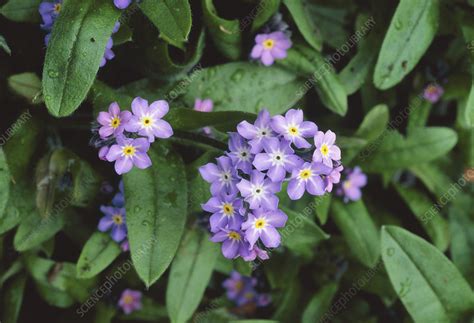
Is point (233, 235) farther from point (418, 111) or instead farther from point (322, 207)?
point (418, 111)

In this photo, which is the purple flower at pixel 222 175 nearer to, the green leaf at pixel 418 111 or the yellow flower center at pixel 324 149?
the yellow flower center at pixel 324 149

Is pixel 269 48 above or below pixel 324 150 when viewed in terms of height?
below

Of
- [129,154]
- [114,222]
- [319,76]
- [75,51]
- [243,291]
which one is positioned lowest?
[243,291]

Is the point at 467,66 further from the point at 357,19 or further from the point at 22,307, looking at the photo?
the point at 22,307

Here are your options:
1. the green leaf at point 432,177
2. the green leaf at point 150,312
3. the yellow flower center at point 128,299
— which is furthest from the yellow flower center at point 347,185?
the yellow flower center at point 128,299

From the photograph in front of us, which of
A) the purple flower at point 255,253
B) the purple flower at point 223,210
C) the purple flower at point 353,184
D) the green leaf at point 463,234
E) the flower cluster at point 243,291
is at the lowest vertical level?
the flower cluster at point 243,291

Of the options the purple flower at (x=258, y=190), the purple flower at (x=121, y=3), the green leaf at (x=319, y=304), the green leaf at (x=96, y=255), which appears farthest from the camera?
the green leaf at (x=319, y=304)

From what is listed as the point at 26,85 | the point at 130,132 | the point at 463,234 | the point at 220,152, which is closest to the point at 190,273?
the point at 220,152
